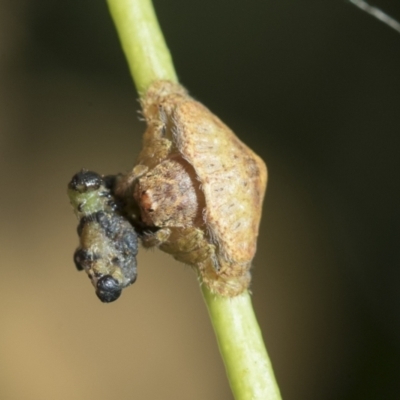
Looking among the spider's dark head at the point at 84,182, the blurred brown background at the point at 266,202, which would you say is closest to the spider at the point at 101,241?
the spider's dark head at the point at 84,182

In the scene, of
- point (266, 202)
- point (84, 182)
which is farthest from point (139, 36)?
point (266, 202)

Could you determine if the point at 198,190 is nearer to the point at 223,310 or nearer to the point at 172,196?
the point at 172,196

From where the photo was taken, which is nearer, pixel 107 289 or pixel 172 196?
pixel 107 289

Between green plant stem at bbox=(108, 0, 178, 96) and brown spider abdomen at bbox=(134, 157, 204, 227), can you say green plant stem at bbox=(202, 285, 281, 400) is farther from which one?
green plant stem at bbox=(108, 0, 178, 96)

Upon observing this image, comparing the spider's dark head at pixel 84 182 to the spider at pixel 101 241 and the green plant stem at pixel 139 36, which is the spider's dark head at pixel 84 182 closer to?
the spider at pixel 101 241

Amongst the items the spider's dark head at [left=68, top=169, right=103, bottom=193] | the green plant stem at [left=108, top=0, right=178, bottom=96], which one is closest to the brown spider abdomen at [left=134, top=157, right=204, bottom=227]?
the spider's dark head at [left=68, top=169, right=103, bottom=193]

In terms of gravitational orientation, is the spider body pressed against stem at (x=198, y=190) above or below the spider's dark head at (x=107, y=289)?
above
